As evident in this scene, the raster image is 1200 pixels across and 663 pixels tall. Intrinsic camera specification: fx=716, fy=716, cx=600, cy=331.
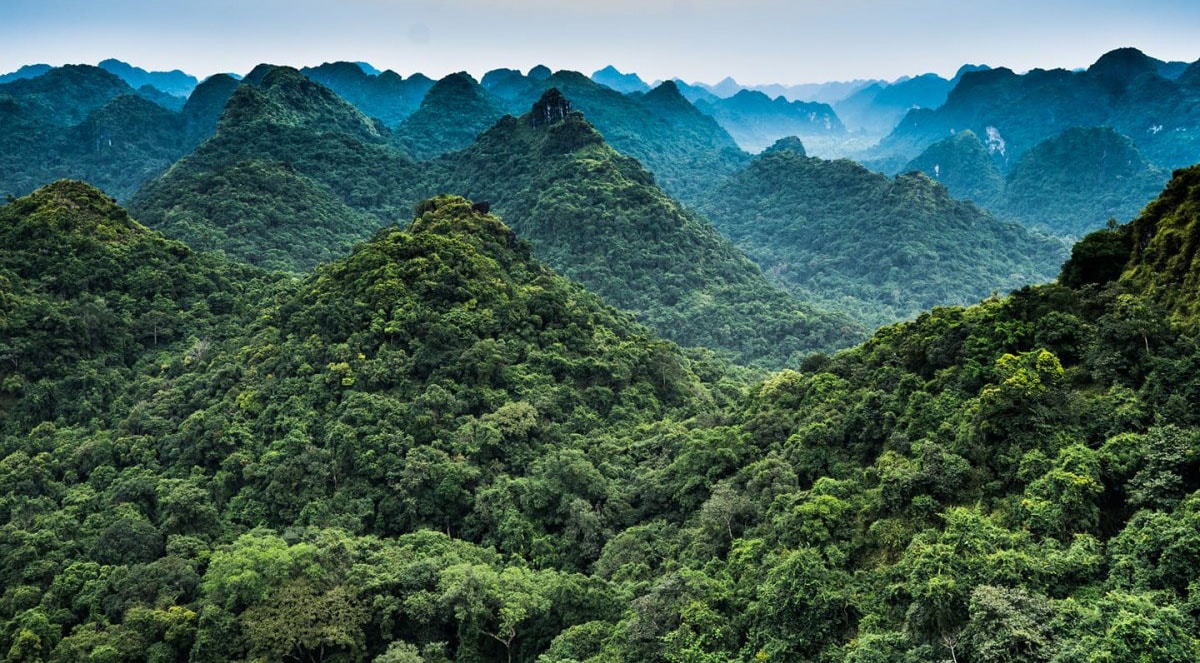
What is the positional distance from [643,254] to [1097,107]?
159062 mm

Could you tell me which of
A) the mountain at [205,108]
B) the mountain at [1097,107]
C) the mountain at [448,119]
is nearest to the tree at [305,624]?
the mountain at [448,119]

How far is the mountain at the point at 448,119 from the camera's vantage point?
414ft

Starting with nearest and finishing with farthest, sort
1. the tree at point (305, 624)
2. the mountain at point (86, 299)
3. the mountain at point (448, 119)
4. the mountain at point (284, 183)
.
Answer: the tree at point (305, 624), the mountain at point (86, 299), the mountain at point (284, 183), the mountain at point (448, 119)

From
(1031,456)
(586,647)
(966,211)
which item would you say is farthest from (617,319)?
(966,211)

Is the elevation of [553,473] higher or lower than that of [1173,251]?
lower

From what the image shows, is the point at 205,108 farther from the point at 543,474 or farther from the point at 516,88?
the point at 543,474

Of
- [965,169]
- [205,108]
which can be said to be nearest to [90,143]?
[205,108]

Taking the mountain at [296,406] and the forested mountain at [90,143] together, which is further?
the forested mountain at [90,143]

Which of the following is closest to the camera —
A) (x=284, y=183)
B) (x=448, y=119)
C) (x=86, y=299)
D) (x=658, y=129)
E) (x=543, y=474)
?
(x=543, y=474)

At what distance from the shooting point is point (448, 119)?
5315 inches

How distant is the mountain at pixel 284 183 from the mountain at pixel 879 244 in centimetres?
5153

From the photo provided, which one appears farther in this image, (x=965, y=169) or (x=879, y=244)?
(x=965, y=169)

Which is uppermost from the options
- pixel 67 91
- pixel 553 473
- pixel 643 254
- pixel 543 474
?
pixel 67 91

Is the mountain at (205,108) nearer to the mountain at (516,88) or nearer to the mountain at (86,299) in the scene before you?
the mountain at (516,88)
